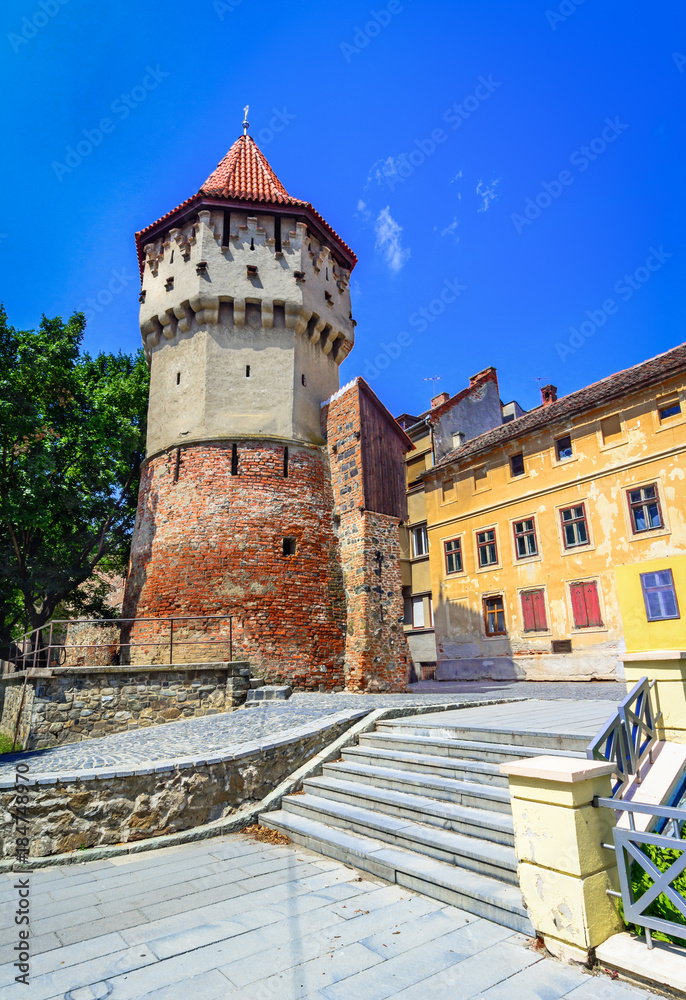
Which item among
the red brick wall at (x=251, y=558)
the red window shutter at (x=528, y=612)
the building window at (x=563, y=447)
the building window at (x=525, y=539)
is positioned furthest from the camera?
the building window at (x=525, y=539)

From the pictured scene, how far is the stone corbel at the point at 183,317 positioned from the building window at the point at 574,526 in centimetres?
1403

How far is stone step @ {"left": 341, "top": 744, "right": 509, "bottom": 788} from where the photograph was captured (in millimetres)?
5727

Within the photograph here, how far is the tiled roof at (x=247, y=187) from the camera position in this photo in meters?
17.5

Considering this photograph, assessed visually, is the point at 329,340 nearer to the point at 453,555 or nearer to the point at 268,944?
the point at 453,555

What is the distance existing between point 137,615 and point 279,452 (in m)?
6.01

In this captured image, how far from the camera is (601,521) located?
18562mm

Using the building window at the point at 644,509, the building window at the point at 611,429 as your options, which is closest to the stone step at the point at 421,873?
the building window at the point at 644,509

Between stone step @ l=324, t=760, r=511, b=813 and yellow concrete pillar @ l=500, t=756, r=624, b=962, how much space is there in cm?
153

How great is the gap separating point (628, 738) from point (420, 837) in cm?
201

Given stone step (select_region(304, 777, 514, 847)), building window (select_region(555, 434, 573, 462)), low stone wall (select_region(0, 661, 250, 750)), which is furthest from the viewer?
building window (select_region(555, 434, 573, 462))

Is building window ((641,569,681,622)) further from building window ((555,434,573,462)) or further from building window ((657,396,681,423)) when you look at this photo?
building window ((555,434,573,462))

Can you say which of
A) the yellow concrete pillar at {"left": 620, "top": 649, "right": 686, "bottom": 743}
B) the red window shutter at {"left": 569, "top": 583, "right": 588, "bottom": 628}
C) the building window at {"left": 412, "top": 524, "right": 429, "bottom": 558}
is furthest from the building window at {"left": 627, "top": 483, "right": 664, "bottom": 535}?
the yellow concrete pillar at {"left": 620, "top": 649, "right": 686, "bottom": 743}

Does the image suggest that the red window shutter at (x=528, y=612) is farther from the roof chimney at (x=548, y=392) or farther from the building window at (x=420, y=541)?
the roof chimney at (x=548, y=392)

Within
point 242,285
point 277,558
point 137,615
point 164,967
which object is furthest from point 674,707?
point 242,285
